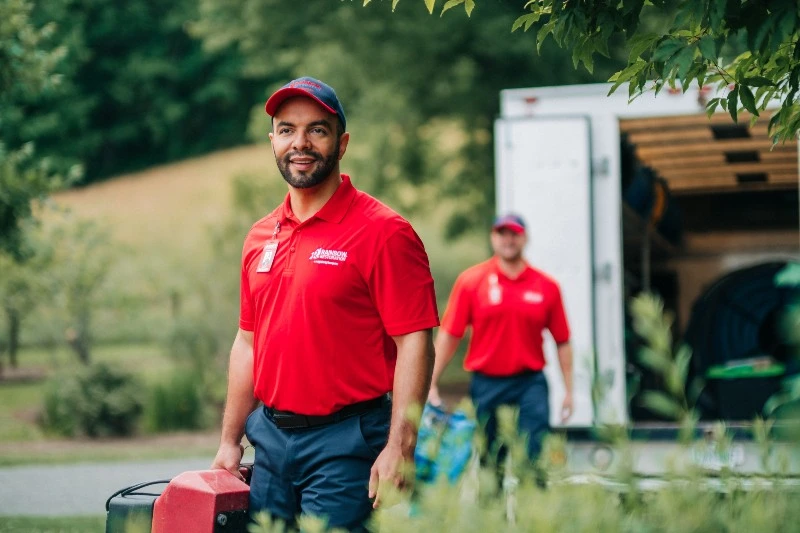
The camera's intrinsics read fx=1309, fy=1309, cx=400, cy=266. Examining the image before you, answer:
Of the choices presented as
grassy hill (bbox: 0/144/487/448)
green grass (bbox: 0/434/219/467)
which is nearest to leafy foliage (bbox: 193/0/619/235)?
grassy hill (bbox: 0/144/487/448)

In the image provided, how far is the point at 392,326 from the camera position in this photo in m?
4.08

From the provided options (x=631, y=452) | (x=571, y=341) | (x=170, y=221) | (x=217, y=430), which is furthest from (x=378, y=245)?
(x=170, y=221)

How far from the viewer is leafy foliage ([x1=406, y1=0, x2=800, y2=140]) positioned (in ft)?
11.2

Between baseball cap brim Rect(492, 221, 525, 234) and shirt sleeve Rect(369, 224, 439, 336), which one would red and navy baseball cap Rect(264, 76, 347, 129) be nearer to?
shirt sleeve Rect(369, 224, 439, 336)

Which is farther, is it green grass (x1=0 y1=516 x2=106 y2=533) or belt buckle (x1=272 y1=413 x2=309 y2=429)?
green grass (x1=0 y1=516 x2=106 y2=533)

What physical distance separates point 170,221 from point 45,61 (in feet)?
108

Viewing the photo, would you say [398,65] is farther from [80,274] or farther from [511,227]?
[511,227]

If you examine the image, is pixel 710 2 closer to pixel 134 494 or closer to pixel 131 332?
pixel 134 494

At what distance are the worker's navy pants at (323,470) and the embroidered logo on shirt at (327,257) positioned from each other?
491 mm

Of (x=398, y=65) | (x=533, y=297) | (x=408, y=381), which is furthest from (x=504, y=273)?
(x=398, y=65)

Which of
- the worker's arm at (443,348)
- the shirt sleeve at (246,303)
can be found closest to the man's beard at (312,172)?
the shirt sleeve at (246,303)

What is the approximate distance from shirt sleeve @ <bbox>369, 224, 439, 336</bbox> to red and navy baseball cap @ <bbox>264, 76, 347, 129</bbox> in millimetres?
449

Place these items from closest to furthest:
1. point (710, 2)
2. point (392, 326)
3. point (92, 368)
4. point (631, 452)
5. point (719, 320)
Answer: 1. point (631, 452)
2. point (710, 2)
3. point (392, 326)
4. point (719, 320)
5. point (92, 368)

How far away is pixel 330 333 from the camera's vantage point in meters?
4.11
